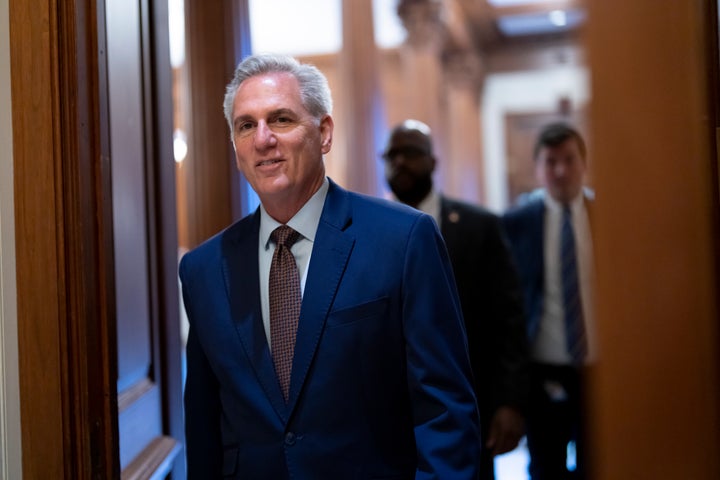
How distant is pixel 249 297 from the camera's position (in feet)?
5.21

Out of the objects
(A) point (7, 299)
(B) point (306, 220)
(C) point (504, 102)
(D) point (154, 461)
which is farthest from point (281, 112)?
(C) point (504, 102)

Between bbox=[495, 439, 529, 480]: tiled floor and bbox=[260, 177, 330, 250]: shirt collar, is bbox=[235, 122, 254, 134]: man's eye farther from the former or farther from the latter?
bbox=[495, 439, 529, 480]: tiled floor

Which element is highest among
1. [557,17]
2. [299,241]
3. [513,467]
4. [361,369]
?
[557,17]

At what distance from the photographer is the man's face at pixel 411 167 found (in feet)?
9.55

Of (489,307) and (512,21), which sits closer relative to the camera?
(489,307)

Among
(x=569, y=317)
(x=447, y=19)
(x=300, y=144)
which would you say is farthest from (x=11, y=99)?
(x=447, y=19)

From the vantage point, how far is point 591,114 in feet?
1.97

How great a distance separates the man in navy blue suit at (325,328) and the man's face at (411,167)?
1.30 m

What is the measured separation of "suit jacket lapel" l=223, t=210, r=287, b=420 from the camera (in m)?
1.51

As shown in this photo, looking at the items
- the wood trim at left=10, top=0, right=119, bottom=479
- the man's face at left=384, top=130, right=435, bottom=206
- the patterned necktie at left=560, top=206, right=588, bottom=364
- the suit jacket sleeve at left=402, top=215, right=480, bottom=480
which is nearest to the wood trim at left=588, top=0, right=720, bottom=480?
the suit jacket sleeve at left=402, top=215, right=480, bottom=480

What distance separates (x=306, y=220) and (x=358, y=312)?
0.80ft

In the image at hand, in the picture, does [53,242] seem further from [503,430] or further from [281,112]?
[503,430]

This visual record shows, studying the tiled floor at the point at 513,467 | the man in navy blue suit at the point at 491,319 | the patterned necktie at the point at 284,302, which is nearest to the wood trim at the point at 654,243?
the patterned necktie at the point at 284,302

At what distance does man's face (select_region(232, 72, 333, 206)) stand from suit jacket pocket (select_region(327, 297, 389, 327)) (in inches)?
10.7
